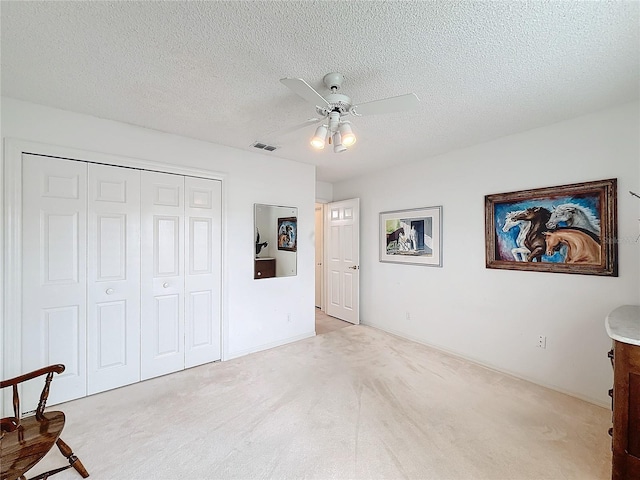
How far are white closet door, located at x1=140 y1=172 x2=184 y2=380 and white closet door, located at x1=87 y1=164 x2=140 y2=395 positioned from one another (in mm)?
67

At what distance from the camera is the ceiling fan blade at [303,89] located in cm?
150

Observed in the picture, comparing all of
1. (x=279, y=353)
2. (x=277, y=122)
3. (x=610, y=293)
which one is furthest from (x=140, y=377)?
(x=610, y=293)

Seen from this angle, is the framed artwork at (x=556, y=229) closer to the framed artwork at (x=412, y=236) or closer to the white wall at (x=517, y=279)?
the white wall at (x=517, y=279)

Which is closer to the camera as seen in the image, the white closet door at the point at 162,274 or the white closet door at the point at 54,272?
the white closet door at the point at 54,272

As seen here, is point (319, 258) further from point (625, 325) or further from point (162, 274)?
point (625, 325)

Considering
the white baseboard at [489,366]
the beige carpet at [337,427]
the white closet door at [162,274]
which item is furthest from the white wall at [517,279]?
the white closet door at [162,274]

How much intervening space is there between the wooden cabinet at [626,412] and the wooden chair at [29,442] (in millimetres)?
2877

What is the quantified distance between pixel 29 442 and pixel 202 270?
1.84 m

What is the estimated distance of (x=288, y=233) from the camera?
377cm

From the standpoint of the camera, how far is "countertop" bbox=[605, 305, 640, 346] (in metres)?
1.45

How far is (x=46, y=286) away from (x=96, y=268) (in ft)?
1.12

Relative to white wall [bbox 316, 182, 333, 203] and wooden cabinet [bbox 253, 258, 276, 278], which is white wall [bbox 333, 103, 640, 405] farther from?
wooden cabinet [bbox 253, 258, 276, 278]

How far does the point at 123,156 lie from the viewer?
2.63 metres

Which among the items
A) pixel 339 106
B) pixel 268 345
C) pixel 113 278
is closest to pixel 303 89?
pixel 339 106
